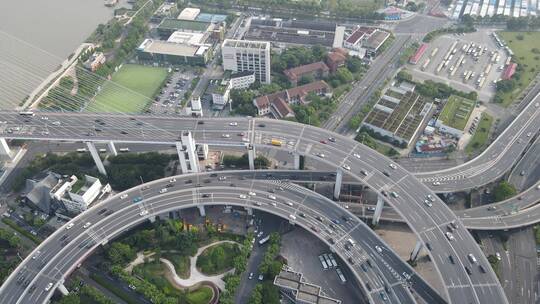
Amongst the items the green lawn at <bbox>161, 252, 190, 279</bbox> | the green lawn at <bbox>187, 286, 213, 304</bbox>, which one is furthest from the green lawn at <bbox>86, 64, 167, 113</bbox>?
the green lawn at <bbox>187, 286, 213, 304</bbox>

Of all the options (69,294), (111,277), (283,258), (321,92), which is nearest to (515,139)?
(321,92)

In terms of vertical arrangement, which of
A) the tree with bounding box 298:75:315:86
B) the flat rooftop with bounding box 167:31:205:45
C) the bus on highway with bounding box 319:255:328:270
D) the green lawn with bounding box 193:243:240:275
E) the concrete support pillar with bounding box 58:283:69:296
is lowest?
the concrete support pillar with bounding box 58:283:69:296

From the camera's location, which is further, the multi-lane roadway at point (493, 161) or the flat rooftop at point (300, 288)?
the multi-lane roadway at point (493, 161)

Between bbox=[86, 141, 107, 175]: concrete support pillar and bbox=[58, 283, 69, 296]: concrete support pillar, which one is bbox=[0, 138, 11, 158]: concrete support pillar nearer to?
bbox=[86, 141, 107, 175]: concrete support pillar

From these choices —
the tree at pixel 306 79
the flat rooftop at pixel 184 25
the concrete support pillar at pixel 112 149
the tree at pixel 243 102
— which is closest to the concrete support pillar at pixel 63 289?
the concrete support pillar at pixel 112 149

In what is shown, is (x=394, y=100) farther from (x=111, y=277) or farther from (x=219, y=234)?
(x=111, y=277)

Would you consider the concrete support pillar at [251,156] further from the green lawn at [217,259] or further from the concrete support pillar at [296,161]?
the green lawn at [217,259]
